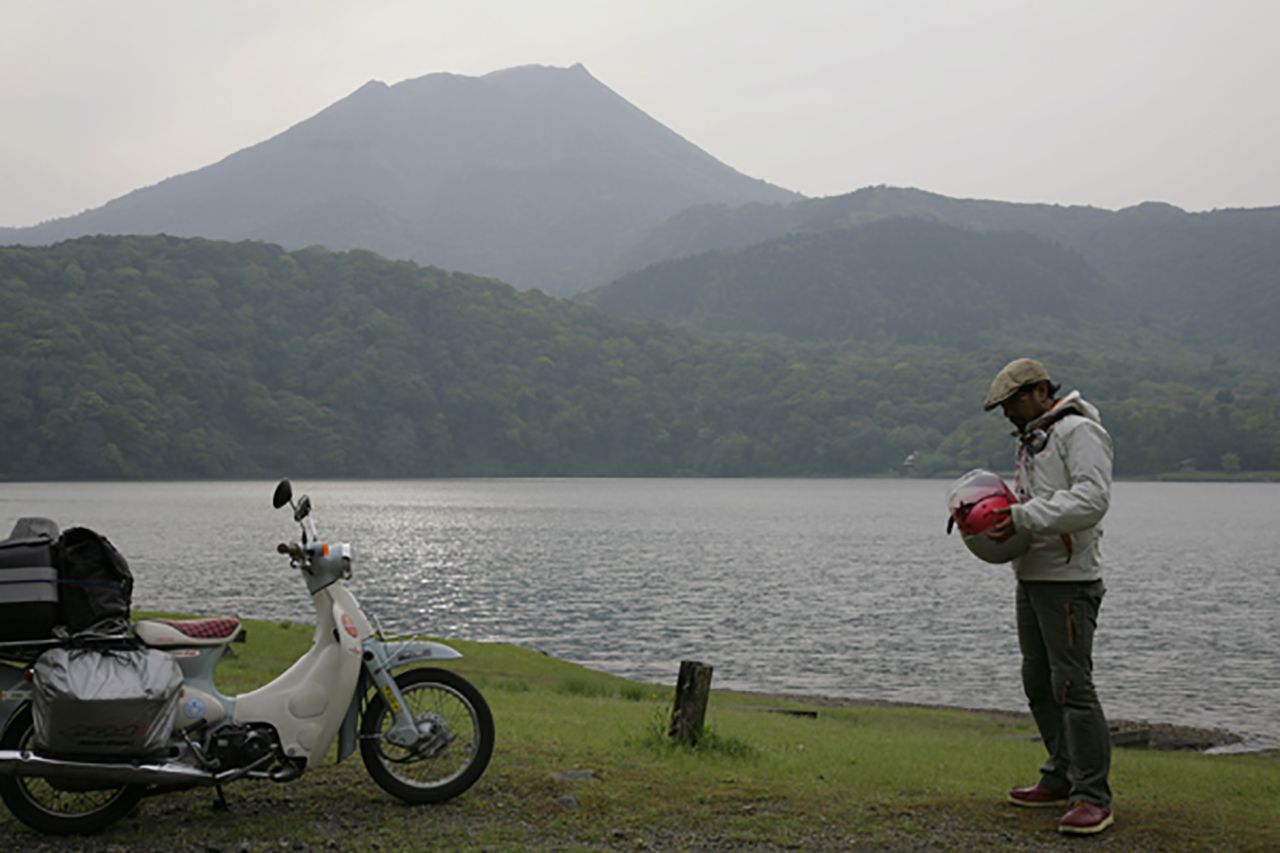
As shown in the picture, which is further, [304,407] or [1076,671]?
A: [304,407]

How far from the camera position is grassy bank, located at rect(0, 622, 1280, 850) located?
701cm

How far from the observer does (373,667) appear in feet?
24.5

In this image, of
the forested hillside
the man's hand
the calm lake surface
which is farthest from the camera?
the forested hillside

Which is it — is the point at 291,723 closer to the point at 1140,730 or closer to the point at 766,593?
the point at 1140,730

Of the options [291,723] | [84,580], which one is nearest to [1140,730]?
[291,723]

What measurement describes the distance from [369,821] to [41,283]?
613 feet

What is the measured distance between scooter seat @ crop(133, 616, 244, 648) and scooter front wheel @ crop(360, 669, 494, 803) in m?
0.96

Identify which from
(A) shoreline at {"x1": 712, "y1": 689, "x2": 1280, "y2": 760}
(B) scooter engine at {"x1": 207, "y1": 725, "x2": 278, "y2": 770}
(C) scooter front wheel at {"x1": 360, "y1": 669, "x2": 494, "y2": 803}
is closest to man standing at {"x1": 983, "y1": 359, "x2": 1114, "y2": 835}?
(C) scooter front wheel at {"x1": 360, "y1": 669, "x2": 494, "y2": 803}

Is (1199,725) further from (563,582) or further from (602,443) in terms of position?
(602,443)

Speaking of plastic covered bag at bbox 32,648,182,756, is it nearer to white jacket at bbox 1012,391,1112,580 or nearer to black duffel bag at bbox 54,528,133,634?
black duffel bag at bbox 54,528,133,634

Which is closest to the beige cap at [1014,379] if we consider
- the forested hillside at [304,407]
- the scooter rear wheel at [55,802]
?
the scooter rear wheel at [55,802]

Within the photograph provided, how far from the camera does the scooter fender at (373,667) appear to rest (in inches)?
292

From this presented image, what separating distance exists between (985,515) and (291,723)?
4.22m

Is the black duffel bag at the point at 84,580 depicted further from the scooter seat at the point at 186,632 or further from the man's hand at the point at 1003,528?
the man's hand at the point at 1003,528
